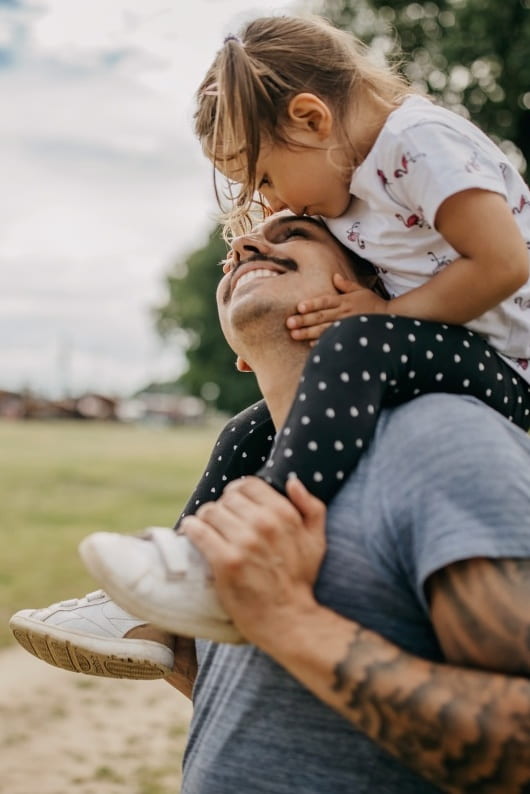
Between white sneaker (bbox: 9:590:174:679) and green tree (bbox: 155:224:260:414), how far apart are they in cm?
3826

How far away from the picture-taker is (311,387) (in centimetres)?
171

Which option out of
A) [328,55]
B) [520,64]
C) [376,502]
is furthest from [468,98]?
[376,502]

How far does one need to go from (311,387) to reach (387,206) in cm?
53

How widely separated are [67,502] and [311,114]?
1352cm

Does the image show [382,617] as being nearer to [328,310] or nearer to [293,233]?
[328,310]

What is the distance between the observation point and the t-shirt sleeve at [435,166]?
1825 millimetres

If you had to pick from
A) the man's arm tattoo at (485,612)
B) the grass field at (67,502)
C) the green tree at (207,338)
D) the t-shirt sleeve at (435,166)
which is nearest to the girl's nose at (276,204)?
the t-shirt sleeve at (435,166)

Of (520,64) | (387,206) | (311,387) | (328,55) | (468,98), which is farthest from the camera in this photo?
(468,98)

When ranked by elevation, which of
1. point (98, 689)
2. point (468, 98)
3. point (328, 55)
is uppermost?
point (328, 55)

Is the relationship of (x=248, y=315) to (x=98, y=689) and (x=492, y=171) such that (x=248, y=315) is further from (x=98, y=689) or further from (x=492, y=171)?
(x=98, y=689)

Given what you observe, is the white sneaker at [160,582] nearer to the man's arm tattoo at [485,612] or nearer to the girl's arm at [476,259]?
the man's arm tattoo at [485,612]

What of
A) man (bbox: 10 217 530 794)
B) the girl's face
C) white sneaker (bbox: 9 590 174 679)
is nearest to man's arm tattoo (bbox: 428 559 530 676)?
man (bbox: 10 217 530 794)

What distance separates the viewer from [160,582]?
4.87 ft

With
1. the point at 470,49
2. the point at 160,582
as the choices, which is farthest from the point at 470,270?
the point at 470,49
